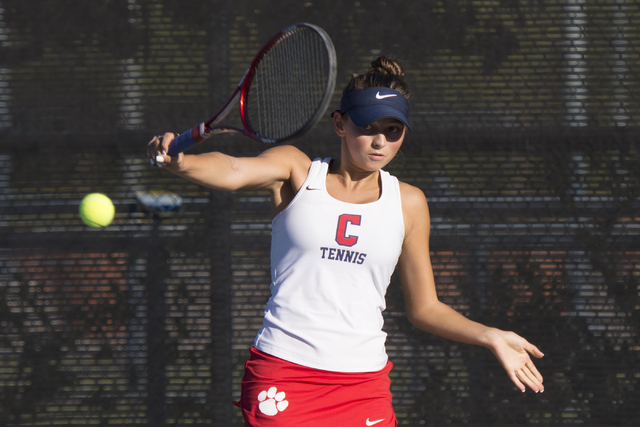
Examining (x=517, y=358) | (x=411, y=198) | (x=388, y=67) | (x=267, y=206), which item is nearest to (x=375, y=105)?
(x=388, y=67)

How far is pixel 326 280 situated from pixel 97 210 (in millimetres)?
1594

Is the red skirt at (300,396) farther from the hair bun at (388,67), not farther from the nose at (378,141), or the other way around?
the hair bun at (388,67)

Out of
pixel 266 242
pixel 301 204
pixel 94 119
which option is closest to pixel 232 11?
pixel 94 119

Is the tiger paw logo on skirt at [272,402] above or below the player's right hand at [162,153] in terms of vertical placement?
below

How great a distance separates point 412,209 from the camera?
1.60 meters

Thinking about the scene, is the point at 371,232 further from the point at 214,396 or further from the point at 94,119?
the point at 94,119

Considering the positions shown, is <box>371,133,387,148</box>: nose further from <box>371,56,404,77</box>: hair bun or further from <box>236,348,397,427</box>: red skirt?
<box>236,348,397,427</box>: red skirt

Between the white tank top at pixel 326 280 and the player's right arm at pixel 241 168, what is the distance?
66 mm

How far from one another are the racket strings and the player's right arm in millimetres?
197

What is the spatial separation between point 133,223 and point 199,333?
614 millimetres

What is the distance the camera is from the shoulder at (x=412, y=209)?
1592mm

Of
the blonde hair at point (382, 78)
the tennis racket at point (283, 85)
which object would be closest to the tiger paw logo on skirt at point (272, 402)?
the tennis racket at point (283, 85)

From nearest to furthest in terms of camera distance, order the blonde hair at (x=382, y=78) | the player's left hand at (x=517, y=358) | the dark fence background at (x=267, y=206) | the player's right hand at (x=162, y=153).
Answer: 1. the player's right hand at (x=162, y=153)
2. the player's left hand at (x=517, y=358)
3. the blonde hair at (x=382, y=78)
4. the dark fence background at (x=267, y=206)

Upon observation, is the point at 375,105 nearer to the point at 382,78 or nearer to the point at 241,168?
the point at 382,78
